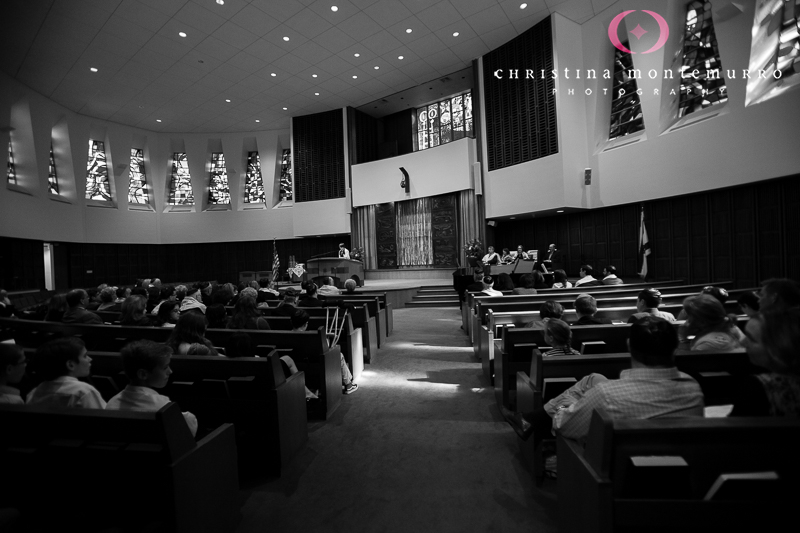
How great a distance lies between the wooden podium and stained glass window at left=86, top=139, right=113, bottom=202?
8934mm

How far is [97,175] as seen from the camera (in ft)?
47.2

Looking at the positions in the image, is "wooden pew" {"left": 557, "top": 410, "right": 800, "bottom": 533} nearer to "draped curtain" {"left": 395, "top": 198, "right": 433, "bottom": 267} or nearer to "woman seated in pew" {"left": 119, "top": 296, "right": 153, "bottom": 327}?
"woman seated in pew" {"left": 119, "top": 296, "right": 153, "bottom": 327}

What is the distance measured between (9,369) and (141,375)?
57 cm

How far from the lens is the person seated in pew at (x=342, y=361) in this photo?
3.33 meters

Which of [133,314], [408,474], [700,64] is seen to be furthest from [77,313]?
[700,64]

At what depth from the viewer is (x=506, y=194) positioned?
36.6 ft

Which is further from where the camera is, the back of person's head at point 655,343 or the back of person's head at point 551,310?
the back of person's head at point 551,310

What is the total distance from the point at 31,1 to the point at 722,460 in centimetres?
1253

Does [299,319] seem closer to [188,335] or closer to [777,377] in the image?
[188,335]

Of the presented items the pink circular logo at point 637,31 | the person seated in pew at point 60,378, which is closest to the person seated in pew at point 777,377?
the person seated in pew at point 60,378

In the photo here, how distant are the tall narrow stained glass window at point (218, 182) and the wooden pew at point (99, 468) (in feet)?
55.1

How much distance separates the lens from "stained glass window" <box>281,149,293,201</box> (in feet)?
54.4

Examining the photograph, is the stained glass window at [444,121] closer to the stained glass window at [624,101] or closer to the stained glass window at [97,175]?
the stained glass window at [624,101]

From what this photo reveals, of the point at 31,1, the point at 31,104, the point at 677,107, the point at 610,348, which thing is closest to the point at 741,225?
the point at 677,107
